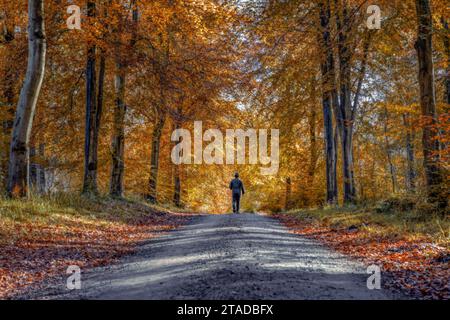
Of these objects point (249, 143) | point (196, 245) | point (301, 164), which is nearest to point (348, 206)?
point (196, 245)

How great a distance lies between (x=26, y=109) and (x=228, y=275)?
8.42 meters

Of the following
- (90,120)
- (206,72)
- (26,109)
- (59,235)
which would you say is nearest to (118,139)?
(90,120)

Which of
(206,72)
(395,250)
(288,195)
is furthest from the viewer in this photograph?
(288,195)

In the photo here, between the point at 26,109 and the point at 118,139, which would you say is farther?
the point at 118,139

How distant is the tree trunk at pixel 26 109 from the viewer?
11.5 m

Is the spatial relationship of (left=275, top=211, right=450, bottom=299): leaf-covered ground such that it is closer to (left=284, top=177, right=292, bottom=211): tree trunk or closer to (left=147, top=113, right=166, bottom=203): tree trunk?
(left=147, top=113, right=166, bottom=203): tree trunk

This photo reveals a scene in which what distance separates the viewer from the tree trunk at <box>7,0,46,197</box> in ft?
37.9

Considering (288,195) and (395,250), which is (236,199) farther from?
(395,250)

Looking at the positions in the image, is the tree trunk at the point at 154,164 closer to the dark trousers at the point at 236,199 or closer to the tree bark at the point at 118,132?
the tree bark at the point at 118,132

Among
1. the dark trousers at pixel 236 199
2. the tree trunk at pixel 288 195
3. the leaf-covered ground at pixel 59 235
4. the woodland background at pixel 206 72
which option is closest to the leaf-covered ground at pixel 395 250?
the woodland background at pixel 206 72

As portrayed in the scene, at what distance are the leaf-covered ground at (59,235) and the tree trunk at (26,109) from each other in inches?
27.8

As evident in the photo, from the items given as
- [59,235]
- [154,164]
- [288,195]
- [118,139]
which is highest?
[118,139]

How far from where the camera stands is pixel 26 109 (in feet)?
38.1

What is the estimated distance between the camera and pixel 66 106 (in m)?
17.5
